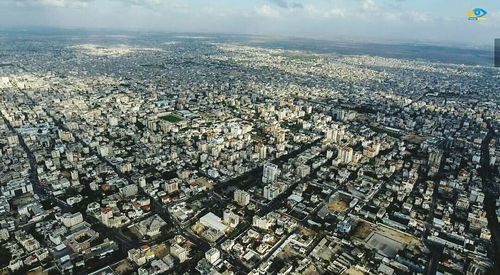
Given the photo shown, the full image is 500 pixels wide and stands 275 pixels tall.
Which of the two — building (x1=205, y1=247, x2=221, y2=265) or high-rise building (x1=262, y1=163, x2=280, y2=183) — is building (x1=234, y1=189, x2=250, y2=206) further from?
building (x1=205, y1=247, x2=221, y2=265)

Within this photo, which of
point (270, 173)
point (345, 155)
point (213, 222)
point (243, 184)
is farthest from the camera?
point (345, 155)

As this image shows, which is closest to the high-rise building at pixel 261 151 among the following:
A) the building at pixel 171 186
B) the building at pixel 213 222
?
the building at pixel 171 186

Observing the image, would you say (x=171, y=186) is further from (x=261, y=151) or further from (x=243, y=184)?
(x=261, y=151)

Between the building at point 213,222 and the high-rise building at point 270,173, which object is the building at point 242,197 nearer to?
the building at point 213,222

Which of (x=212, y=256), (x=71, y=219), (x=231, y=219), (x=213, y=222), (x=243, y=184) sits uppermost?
(x=243, y=184)

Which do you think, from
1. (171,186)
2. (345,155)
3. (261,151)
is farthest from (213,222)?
(345,155)

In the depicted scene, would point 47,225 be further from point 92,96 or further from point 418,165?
point 92,96
